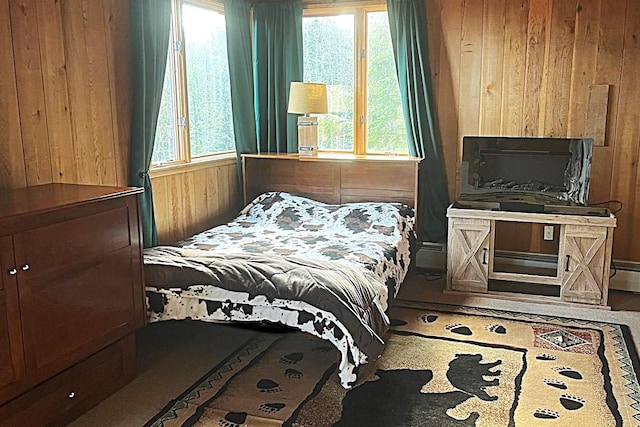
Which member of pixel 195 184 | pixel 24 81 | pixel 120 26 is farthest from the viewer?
pixel 195 184

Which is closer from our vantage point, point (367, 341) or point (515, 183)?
point (367, 341)

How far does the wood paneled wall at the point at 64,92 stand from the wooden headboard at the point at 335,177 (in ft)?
4.80

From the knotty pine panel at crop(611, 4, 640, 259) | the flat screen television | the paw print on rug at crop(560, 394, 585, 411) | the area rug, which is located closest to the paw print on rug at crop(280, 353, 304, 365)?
the area rug

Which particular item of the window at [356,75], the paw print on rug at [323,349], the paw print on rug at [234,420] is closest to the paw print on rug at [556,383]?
the paw print on rug at [323,349]

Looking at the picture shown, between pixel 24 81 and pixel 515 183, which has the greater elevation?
pixel 24 81

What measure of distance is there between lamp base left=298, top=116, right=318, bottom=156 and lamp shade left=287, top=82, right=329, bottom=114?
0.53ft

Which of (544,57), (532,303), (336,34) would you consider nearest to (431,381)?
(532,303)

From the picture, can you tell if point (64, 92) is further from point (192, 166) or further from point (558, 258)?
point (558, 258)

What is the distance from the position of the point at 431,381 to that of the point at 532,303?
1.46 m

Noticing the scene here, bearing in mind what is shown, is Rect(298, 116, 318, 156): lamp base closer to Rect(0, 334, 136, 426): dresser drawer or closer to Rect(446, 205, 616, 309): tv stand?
Rect(446, 205, 616, 309): tv stand

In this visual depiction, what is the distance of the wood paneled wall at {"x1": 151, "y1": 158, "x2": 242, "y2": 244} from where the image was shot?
12.9 ft

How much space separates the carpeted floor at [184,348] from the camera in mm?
2594

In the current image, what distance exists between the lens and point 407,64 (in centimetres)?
439

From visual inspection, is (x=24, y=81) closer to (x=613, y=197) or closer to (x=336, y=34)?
(x=336, y=34)
